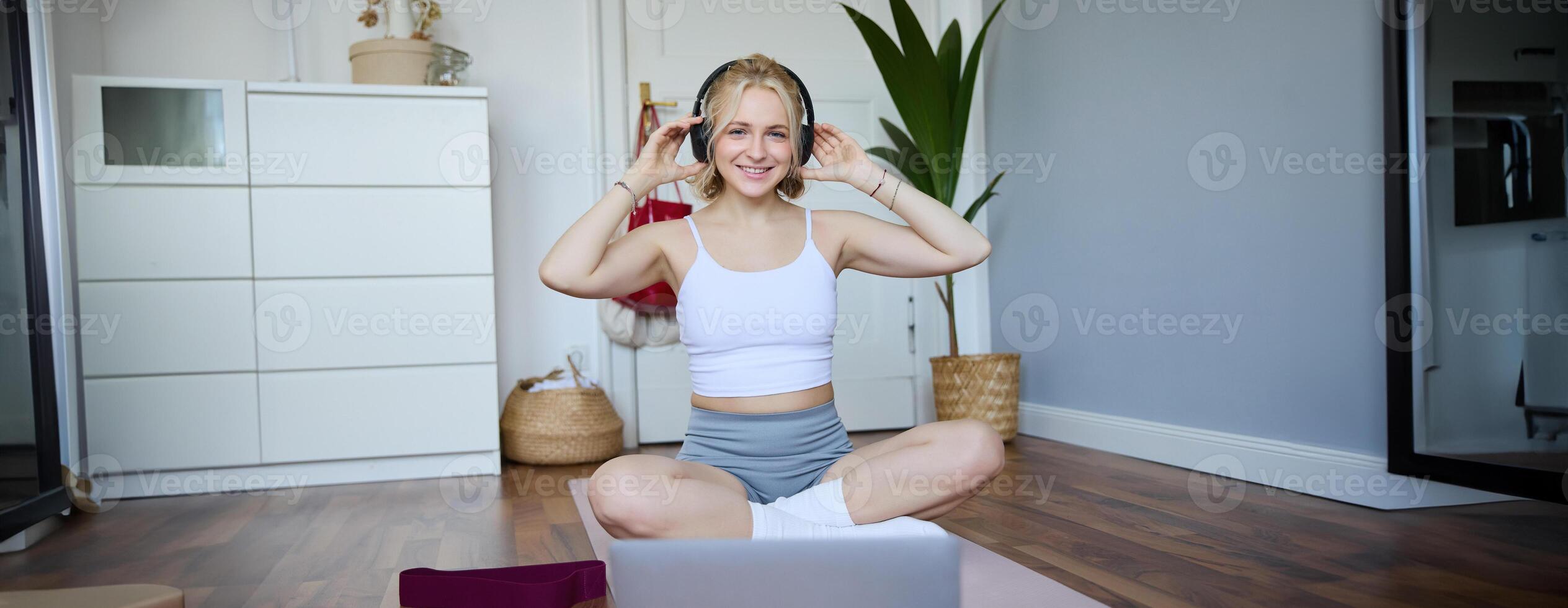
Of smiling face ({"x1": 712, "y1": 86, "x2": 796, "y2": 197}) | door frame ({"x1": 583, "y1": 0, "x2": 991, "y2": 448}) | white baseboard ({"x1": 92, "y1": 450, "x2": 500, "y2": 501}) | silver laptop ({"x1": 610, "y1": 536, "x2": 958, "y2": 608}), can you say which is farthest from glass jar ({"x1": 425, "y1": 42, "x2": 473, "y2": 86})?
silver laptop ({"x1": 610, "y1": 536, "x2": 958, "y2": 608})

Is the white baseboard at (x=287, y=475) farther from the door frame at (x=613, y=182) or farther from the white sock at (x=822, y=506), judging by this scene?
the white sock at (x=822, y=506)

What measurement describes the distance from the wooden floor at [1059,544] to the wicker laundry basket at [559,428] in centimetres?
48

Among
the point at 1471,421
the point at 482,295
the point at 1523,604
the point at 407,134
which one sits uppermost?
the point at 407,134

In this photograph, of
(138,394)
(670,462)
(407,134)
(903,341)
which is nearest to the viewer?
(670,462)

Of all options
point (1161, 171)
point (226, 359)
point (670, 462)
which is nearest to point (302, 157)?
point (226, 359)

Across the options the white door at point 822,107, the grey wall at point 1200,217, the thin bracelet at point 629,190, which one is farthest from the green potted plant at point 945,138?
the thin bracelet at point 629,190

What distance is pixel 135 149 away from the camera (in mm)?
2904

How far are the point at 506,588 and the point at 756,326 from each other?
0.55 meters

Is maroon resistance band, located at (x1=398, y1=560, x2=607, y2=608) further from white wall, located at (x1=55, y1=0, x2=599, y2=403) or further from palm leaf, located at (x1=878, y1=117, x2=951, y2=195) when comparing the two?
palm leaf, located at (x1=878, y1=117, x2=951, y2=195)

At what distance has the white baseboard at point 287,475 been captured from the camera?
2873 mm

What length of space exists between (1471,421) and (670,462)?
5.86ft

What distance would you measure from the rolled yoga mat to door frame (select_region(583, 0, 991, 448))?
1.79 metres

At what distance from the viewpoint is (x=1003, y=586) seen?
1.63 m

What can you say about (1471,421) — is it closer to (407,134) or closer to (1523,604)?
(1523,604)
